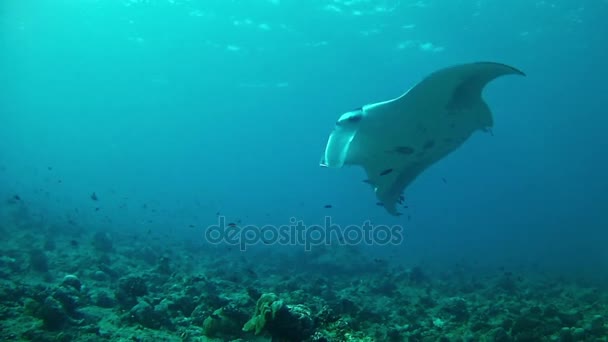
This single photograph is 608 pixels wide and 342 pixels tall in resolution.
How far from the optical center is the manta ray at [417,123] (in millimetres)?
6328

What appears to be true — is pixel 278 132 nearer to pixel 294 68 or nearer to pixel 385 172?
pixel 294 68

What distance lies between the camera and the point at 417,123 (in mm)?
7137

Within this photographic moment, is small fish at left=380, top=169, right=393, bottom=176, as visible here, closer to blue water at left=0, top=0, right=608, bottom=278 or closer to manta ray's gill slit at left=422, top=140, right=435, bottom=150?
manta ray's gill slit at left=422, top=140, right=435, bottom=150

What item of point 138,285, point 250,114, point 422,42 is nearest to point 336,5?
point 422,42

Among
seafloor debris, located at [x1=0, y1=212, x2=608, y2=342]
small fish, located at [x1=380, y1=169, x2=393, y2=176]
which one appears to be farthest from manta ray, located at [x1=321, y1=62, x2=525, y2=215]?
seafloor debris, located at [x1=0, y1=212, x2=608, y2=342]

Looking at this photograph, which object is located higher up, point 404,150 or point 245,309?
point 404,150

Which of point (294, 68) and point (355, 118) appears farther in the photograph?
point (294, 68)

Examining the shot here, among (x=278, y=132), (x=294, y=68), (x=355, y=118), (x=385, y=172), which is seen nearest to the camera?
(x=355, y=118)

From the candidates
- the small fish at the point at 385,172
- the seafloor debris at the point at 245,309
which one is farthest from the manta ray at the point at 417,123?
the seafloor debris at the point at 245,309

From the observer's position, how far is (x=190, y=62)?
35.7 m

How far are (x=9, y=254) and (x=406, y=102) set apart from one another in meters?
13.9

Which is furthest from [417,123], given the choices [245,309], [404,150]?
[245,309]

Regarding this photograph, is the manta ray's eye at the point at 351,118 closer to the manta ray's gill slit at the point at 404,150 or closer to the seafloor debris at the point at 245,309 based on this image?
the manta ray's gill slit at the point at 404,150

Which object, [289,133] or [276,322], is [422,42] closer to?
[276,322]
